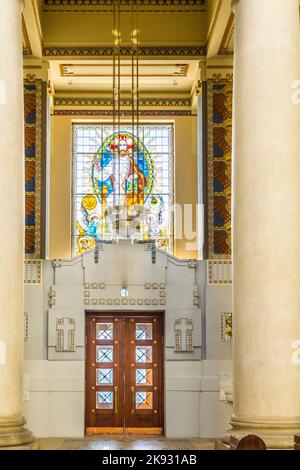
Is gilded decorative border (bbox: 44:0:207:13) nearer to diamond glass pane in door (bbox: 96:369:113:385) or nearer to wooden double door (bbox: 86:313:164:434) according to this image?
wooden double door (bbox: 86:313:164:434)

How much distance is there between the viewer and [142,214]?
57.7 feet

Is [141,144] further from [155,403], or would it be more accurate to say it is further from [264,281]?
[264,281]

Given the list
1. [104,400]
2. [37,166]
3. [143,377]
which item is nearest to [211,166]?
[37,166]

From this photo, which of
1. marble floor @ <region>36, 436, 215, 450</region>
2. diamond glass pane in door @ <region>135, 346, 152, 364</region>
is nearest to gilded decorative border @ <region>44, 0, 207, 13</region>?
diamond glass pane in door @ <region>135, 346, 152, 364</region>

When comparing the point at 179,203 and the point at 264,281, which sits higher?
the point at 179,203

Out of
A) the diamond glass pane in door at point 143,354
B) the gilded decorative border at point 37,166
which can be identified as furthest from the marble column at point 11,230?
the diamond glass pane in door at point 143,354

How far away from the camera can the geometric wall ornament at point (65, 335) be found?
1720 centimetres

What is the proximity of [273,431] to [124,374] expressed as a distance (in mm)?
8293

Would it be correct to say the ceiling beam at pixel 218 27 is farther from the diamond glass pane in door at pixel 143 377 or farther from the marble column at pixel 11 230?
the diamond glass pane in door at pixel 143 377

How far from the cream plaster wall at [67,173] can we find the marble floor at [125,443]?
177 inches

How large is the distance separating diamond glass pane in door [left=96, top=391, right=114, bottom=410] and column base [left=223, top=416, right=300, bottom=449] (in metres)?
7.97

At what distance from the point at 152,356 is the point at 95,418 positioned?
1621mm

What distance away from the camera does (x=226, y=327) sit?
17297mm
